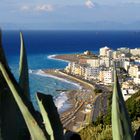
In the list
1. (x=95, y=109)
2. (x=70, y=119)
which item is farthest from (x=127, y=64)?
(x=70, y=119)

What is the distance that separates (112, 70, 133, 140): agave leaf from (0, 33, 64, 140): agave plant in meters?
0.13

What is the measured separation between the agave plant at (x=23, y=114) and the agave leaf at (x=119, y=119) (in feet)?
0.43

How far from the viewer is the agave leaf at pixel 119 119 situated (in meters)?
1.02

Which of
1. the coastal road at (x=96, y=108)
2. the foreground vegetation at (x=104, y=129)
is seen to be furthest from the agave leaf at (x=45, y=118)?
the coastal road at (x=96, y=108)

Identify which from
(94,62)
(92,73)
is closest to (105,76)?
(92,73)

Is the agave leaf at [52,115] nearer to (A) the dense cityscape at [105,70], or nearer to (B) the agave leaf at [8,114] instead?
(B) the agave leaf at [8,114]

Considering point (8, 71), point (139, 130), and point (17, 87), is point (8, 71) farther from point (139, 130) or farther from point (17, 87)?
point (139, 130)

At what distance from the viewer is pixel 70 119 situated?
37156 millimetres

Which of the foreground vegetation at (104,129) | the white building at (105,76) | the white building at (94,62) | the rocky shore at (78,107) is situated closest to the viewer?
the foreground vegetation at (104,129)

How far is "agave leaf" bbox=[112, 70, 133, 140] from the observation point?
40.2 inches

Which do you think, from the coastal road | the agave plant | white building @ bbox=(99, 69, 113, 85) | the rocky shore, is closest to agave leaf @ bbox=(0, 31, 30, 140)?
the agave plant

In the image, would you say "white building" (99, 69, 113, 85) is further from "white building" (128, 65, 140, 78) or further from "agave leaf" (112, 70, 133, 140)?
"agave leaf" (112, 70, 133, 140)

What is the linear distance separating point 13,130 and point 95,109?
133ft

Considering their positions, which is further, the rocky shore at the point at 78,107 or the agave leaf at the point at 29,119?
the rocky shore at the point at 78,107
